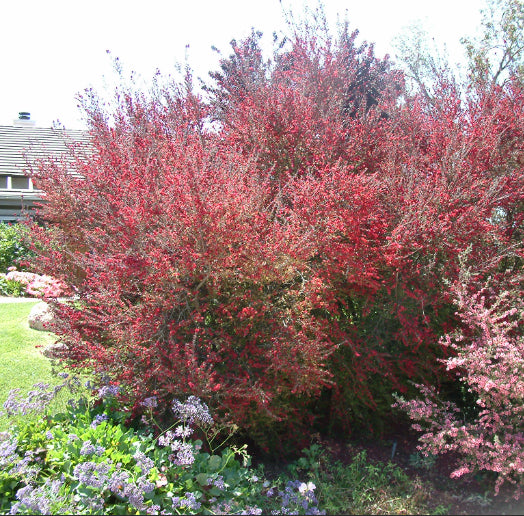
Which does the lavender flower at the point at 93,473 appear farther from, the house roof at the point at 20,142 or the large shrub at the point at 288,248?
the house roof at the point at 20,142

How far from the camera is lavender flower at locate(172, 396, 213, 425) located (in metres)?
3.35

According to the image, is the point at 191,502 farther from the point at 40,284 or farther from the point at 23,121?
the point at 23,121

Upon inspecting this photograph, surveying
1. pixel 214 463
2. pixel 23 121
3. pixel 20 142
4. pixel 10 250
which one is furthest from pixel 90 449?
pixel 23 121

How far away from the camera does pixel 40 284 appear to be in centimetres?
957

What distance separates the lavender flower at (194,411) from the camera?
335 centimetres

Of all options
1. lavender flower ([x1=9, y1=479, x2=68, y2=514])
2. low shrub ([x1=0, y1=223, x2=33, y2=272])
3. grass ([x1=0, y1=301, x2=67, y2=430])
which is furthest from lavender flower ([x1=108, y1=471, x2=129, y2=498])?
low shrub ([x1=0, y1=223, x2=33, y2=272])

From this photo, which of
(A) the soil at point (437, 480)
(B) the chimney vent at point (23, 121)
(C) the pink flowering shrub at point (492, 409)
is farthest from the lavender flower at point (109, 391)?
(B) the chimney vent at point (23, 121)

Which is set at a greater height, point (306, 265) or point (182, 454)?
point (306, 265)

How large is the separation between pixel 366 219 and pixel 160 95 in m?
4.18

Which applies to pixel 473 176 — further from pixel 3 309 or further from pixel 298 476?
pixel 3 309

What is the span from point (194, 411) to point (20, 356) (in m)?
4.42

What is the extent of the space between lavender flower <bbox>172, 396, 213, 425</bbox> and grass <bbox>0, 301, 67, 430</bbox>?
1632 millimetres

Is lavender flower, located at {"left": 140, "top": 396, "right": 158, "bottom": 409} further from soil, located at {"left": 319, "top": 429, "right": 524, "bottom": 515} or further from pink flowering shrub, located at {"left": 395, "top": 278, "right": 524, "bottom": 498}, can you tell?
pink flowering shrub, located at {"left": 395, "top": 278, "right": 524, "bottom": 498}

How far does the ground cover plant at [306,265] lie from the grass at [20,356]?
1.34 metres
